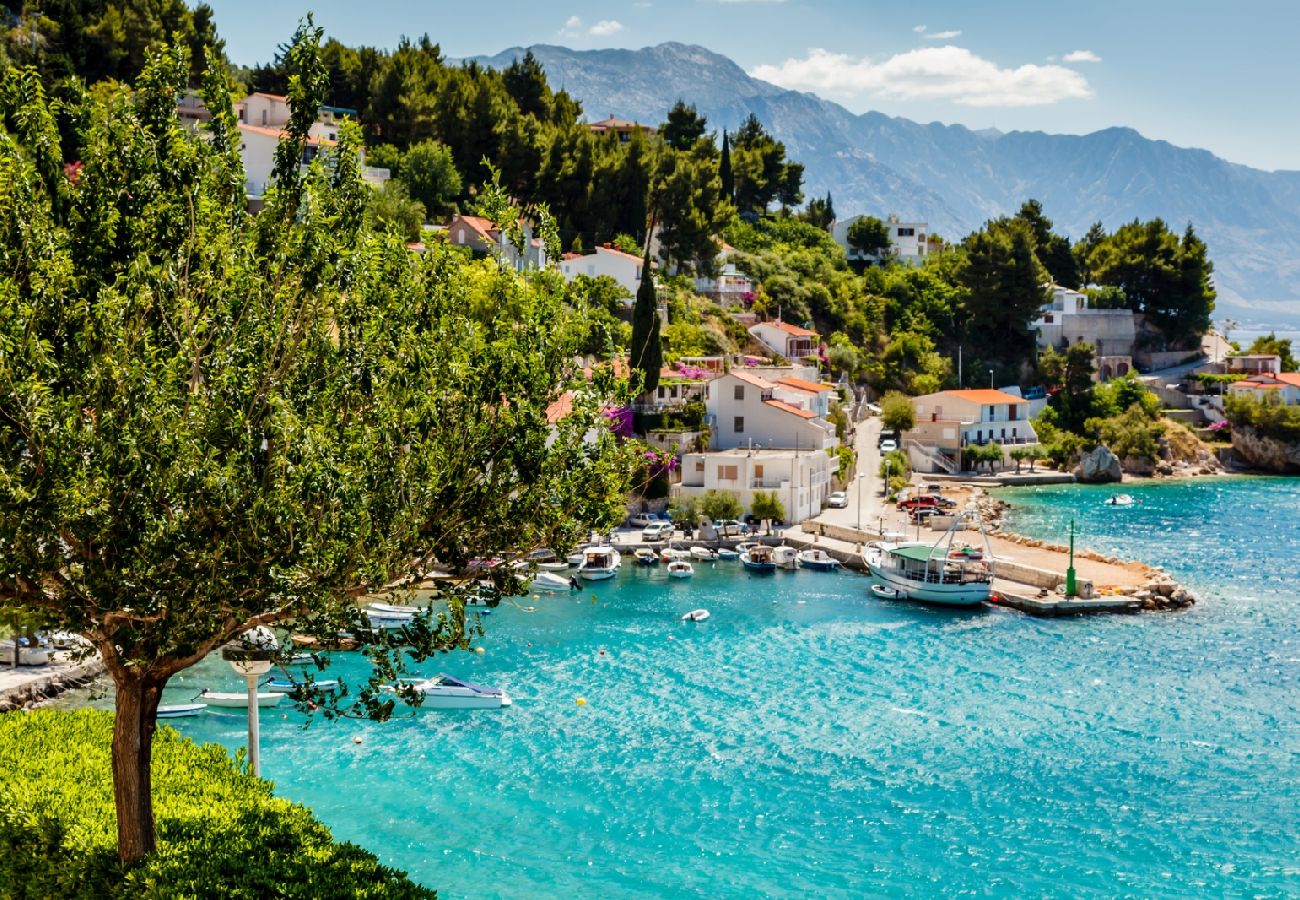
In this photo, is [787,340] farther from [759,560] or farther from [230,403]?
[230,403]

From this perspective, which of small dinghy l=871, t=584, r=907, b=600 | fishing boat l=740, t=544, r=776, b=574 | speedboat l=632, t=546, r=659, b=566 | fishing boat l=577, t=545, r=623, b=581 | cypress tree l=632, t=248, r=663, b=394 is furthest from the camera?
cypress tree l=632, t=248, r=663, b=394

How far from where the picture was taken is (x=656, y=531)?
5484 centimetres

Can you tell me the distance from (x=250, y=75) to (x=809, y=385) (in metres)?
47.5

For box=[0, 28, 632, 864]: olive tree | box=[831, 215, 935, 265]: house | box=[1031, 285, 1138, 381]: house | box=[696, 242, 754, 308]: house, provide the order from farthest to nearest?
box=[831, 215, 935, 265]: house
box=[1031, 285, 1138, 381]: house
box=[696, 242, 754, 308]: house
box=[0, 28, 632, 864]: olive tree

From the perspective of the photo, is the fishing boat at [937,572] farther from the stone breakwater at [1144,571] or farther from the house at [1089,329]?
the house at [1089,329]

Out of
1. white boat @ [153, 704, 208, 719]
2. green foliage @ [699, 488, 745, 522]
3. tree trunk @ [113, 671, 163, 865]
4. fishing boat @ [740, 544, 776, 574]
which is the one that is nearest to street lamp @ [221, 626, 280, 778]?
tree trunk @ [113, 671, 163, 865]

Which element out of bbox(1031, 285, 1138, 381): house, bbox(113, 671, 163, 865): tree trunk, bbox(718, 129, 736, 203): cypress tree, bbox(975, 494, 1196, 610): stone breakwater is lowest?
bbox(975, 494, 1196, 610): stone breakwater

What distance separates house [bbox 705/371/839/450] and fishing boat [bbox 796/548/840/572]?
10.7m

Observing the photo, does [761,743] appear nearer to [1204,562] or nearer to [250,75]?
[1204,562]

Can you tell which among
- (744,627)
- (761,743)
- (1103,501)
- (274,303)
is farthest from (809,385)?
(274,303)

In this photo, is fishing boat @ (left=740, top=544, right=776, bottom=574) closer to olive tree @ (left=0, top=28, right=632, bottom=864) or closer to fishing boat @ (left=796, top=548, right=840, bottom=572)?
fishing boat @ (left=796, top=548, right=840, bottom=572)

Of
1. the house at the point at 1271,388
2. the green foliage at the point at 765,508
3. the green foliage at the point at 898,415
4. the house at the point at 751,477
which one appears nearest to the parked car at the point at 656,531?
the house at the point at 751,477

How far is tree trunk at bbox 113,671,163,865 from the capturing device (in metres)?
14.9

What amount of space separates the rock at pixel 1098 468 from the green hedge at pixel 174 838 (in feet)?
227
